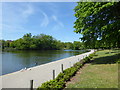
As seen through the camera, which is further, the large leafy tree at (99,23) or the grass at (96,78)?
the large leafy tree at (99,23)

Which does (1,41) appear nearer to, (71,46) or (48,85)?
(71,46)

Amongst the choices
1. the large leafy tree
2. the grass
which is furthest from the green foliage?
the grass

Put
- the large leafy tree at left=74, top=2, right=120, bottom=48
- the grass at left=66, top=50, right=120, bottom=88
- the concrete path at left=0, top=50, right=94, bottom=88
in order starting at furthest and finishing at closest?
the large leafy tree at left=74, top=2, right=120, bottom=48
the concrete path at left=0, top=50, right=94, bottom=88
the grass at left=66, top=50, right=120, bottom=88

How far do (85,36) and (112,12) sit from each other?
13.2ft

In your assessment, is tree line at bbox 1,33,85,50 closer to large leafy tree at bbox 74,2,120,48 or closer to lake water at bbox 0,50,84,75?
lake water at bbox 0,50,84,75

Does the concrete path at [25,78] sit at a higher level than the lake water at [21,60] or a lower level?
higher

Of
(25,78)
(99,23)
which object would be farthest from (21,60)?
(99,23)

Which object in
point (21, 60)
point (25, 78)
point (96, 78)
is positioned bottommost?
point (21, 60)

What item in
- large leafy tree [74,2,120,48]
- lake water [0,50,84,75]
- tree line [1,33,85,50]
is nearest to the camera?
large leafy tree [74,2,120,48]

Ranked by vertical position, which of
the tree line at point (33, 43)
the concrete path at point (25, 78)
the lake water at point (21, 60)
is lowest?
the lake water at point (21, 60)

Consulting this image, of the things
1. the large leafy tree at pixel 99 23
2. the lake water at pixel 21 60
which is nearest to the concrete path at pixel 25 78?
the lake water at pixel 21 60

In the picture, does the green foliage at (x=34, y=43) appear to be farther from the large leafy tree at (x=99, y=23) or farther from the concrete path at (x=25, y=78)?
the concrete path at (x=25, y=78)

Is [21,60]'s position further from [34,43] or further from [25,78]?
[34,43]

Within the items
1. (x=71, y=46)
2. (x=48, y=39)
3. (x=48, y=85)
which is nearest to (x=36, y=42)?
(x=48, y=39)
